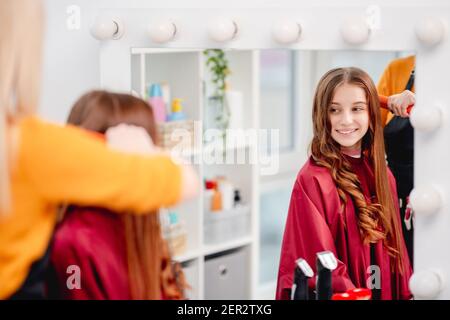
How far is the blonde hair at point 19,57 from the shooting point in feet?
2.61

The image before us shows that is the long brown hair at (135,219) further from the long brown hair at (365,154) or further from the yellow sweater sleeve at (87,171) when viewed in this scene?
the long brown hair at (365,154)

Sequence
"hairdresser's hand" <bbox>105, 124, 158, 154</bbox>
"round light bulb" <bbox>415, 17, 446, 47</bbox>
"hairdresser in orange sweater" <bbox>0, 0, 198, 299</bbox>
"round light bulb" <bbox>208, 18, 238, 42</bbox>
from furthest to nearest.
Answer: "round light bulb" <bbox>208, 18, 238, 42</bbox> → "round light bulb" <bbox>415, 17, 446, 47</bbox> → "hairdresser's hand" <bbox>105, 124, 158, 154</bbox> → "hairdresser in orange sweater" <bbox>0, 0, 198, 299</bbox>

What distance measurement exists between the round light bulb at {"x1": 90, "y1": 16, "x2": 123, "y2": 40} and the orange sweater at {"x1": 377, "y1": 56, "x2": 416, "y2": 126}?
45 cm

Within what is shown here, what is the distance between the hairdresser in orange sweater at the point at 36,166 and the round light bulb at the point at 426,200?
1.34ft

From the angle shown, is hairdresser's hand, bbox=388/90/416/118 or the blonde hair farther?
hairdresser's hand, bbox=388/90/416/118

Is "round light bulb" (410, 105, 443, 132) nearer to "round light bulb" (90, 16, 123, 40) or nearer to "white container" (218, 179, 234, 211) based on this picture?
"white container" (218, 179, 234, 211)

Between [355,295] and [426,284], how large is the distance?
4.5 inches

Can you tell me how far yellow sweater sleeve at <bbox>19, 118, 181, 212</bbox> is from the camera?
781 millimetres

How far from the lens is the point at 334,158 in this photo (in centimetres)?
112

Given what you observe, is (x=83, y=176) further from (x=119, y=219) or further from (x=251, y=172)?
(x=251, y=172)

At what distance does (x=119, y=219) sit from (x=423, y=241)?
483 mm

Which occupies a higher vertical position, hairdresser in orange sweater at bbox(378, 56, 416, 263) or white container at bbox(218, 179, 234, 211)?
hairdresser in orange sweater at bbox(378, 56, 416, 263)

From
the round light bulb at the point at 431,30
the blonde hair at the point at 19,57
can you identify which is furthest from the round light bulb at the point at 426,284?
the blonde hair at the point at 19,57

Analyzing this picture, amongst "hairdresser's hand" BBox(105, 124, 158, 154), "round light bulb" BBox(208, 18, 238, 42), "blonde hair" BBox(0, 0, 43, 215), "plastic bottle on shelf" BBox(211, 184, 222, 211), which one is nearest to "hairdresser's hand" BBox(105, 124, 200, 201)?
"hairdresser's hand" BBox(105, 124, 158, 154)
